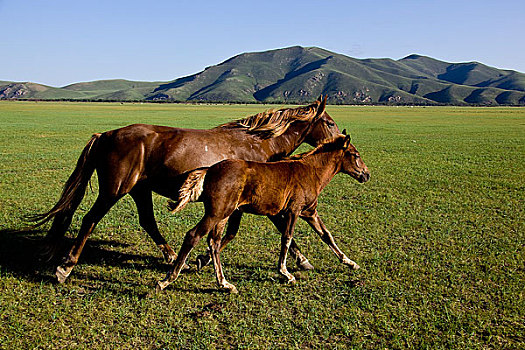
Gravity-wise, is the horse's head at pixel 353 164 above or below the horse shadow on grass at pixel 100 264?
above

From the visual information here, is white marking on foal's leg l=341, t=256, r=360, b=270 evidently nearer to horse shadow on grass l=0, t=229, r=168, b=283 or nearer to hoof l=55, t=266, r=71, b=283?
horse shadow on grass l=0, t=229, r=168, b=283

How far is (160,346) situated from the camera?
4652mm

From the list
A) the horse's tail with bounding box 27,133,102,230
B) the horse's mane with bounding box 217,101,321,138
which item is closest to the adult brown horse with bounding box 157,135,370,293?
the horse's mane with bounding box 217,101,321,138

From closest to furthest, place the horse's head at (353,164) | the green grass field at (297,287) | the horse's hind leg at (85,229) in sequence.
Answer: the green grass field at (297,287) → the horse's hind leg at (85,229) → the horse's head at (353,164)

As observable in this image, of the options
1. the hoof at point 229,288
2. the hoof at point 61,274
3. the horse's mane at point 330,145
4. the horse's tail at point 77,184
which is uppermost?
the horse's mane at point 330,145

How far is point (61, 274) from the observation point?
618 centimetres

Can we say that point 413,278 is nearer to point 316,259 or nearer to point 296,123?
point 316,259

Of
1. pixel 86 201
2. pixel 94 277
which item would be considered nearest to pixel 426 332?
pixel 94 277

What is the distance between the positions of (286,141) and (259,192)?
5.74ft

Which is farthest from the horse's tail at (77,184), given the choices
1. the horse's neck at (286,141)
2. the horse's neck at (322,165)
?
the horse's neck at (322,165)

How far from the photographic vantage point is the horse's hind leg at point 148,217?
712 centimetres

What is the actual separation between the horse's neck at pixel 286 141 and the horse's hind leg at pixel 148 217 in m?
2.23

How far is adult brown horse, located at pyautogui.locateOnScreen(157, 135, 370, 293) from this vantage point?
18.6 feet

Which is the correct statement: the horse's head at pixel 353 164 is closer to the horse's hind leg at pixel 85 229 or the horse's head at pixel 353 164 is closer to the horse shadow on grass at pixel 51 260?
the horse shadow on grass at pixel 51 260
